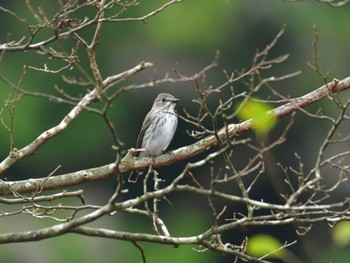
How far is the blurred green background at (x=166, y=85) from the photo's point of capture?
107 ft

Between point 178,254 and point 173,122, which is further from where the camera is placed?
point 178,254

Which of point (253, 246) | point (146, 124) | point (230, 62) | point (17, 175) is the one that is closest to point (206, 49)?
point (230, 62)

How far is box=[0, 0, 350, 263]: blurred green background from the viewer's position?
32.7 metres

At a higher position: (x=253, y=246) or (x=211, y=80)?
(x=211, y=80)

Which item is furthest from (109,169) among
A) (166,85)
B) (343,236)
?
(166,85)

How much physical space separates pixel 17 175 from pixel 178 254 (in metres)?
5.70

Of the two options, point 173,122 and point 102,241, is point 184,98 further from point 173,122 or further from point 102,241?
point 173,122

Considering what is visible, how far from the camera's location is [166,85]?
3206 cm

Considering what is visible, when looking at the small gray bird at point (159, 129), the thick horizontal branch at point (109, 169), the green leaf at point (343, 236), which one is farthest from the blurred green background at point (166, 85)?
the green leaf at point (343, 236)

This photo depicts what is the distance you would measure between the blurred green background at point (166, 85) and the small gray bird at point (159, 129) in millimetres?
17771

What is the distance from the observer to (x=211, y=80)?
34594mm

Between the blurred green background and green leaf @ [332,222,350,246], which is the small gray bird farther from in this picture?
the blurred green background

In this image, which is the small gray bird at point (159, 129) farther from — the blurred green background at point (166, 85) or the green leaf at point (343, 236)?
the blurred green background at point (166, 85)

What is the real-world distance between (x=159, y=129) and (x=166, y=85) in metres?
19.4
